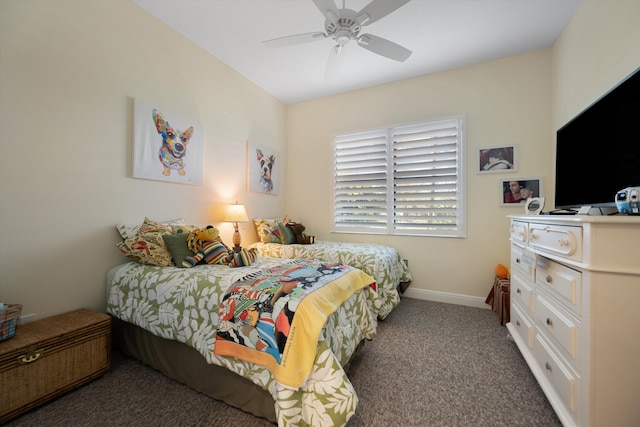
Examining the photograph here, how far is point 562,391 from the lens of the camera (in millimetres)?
1237

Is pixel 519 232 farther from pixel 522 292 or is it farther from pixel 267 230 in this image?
pixel 267 230

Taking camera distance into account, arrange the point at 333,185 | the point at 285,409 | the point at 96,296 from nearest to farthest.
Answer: the point at 285,409, the point at 96,296, the point at 333,185

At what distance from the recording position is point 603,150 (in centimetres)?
146

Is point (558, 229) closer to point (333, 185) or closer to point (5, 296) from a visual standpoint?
point (333, 185)

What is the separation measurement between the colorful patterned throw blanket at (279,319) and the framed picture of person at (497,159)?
2504 mm

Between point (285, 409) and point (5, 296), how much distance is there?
6.35 feet

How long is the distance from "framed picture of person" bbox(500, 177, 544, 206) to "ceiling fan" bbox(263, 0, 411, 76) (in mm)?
1916

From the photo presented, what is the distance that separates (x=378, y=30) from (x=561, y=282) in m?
2.57

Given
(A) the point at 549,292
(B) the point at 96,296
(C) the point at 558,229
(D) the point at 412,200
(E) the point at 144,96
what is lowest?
(B) the point at 96,296

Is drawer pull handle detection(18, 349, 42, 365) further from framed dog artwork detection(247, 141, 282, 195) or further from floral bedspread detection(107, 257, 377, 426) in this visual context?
framed dog artwork detection(247, 141, 282, 195)

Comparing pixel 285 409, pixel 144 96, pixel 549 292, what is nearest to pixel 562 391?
pixel 549 292

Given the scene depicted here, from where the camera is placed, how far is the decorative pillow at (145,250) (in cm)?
200

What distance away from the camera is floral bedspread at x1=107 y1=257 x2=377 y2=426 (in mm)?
1133

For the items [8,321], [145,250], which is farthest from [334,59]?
[8,321]
